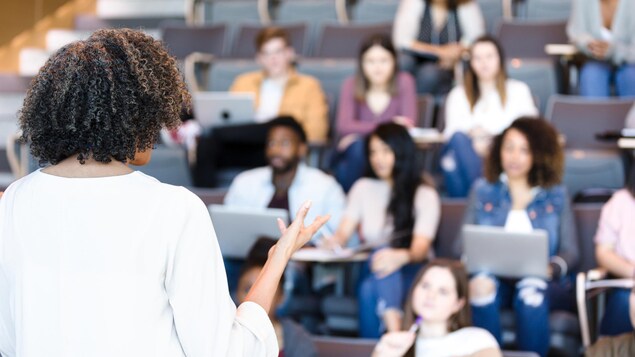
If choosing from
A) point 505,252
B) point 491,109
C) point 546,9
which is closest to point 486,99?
point 491,109

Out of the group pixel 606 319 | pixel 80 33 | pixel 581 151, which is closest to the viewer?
pixel 606 319

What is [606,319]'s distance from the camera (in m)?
3.52

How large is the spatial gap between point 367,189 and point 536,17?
220 centimetres

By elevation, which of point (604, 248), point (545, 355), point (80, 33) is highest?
point (80, 33)

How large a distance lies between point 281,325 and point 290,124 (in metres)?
1.23

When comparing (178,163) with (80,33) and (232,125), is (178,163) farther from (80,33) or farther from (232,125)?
(80,33)

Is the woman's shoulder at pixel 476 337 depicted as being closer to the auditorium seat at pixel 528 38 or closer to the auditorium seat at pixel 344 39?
the auditorium seat at pixel 528 38

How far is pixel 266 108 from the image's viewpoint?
495cm

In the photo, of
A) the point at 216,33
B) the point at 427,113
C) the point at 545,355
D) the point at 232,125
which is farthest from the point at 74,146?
the point at 216,33

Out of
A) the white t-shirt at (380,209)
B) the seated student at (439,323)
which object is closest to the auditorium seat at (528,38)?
the white t-shirt at (380,209)

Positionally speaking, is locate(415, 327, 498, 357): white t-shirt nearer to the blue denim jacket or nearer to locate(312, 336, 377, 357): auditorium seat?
locate(312, 336, 377, 357): auditorium seat

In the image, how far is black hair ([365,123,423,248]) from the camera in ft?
12.9

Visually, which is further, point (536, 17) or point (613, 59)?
point (536, 17)

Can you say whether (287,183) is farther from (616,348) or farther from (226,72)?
(616,348)
